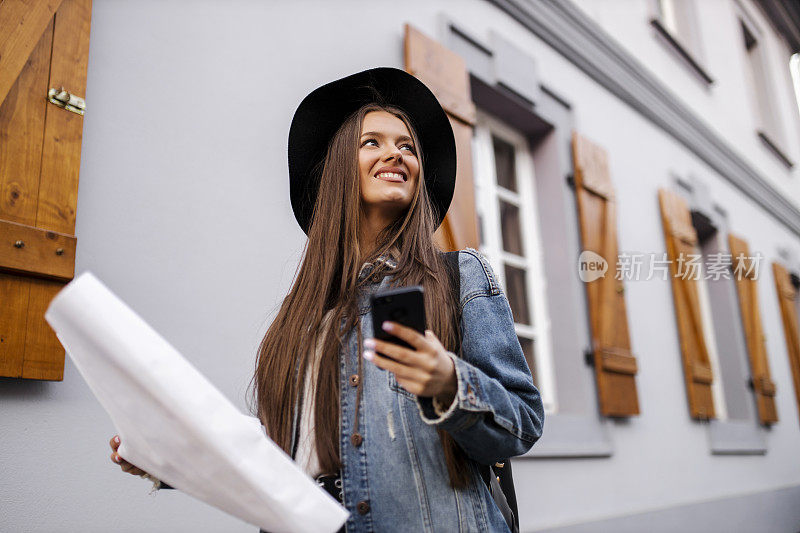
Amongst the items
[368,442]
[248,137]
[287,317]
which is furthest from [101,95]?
[368,442]

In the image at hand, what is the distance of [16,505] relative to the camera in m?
Result: 1.88

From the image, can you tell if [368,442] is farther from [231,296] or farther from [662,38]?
[662,38]

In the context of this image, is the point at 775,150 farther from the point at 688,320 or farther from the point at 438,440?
the point at 438,440

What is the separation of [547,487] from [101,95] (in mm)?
2947

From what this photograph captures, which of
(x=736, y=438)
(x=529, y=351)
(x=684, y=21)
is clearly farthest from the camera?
(x=684, y=21)

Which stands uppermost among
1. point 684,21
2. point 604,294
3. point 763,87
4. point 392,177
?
point 763,87

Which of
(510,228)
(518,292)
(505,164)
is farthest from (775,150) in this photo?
(518,292)

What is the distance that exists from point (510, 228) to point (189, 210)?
8.38ft

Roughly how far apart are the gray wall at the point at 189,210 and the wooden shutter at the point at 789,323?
200 inches

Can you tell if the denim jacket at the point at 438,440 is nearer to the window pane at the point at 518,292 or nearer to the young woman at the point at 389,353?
the young woman at the point at 389,353

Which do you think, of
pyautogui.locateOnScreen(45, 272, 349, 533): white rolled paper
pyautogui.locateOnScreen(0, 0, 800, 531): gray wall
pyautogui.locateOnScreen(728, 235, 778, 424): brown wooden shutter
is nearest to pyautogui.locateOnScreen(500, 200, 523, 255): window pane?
pyautogui.locateOnScreen(0, 0, 800, 531): gray wall

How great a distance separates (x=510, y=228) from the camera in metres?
4.57

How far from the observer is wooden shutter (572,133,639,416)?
4402mm

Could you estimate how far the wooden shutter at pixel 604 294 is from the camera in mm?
4402
